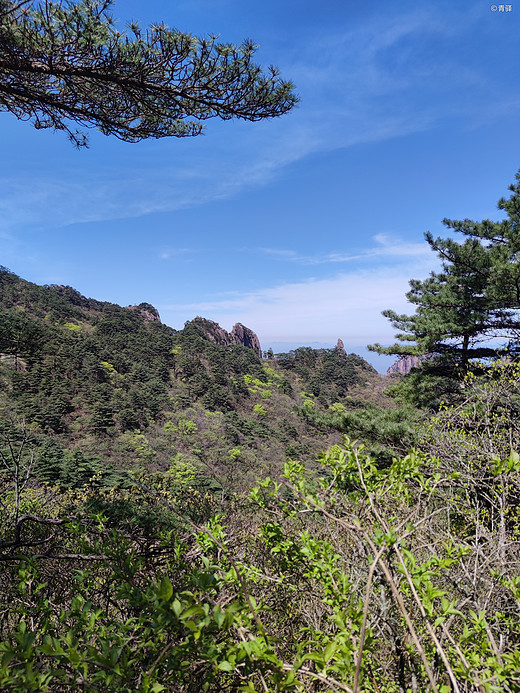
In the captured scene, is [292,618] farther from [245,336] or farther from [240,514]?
[245,336]

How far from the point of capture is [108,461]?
21.0 metres

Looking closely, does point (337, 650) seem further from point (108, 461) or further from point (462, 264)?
point (108, 461)

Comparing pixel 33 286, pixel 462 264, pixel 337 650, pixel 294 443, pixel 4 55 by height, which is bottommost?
pixel 294 443

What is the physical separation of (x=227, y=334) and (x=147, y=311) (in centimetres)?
1642

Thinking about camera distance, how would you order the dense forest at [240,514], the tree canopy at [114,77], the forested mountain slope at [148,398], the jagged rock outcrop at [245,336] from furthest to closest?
the jagged rock outcrop at [245,336], the forested mountain slope at [148,398], the tree canopy at [114,77], the dense forest at [240,514]

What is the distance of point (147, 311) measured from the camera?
60.5 m

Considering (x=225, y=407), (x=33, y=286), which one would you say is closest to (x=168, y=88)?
(x=225, y=407)

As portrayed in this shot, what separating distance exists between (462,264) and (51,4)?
8.94 meters

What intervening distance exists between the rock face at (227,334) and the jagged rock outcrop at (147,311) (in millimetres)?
7000

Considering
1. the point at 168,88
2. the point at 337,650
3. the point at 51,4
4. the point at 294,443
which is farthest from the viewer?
the point at 294,443

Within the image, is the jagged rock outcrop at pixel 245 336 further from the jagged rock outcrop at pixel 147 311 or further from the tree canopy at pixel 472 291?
the tree canopy at pixel 472 291

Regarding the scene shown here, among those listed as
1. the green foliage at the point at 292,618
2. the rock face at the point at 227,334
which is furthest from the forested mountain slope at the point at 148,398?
the rock face at the point at 227,334

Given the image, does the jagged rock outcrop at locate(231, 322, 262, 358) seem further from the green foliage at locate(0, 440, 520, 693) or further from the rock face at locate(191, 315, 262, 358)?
the green foliage at locate(0, 440, 520, 693)

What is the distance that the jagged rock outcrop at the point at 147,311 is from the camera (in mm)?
58309
